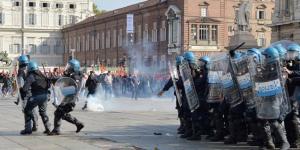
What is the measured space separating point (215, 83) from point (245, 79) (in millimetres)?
1618

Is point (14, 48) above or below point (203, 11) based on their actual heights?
below

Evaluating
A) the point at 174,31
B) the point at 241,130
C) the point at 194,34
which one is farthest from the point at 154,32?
the point at 241,130

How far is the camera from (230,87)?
1305 centimetres

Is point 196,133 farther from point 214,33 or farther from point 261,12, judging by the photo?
point 261,12

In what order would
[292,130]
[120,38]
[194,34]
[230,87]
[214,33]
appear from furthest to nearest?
[120,38] < [214,33] < [194,34] < [230,87] < [292,130]

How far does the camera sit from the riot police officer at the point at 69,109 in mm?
14625

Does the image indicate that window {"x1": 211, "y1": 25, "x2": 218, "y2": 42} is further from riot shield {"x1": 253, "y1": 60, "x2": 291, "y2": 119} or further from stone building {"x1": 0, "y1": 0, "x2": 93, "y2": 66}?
riot shield {"x1": 253, "y1": 60, "x2": 291, "y2": 119}

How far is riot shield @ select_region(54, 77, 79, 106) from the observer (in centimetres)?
1471

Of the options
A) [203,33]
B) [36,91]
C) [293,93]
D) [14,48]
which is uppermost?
[203,33]

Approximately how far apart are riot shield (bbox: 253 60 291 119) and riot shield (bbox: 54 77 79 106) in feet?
15.6

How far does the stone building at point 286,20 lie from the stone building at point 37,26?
2483 inches

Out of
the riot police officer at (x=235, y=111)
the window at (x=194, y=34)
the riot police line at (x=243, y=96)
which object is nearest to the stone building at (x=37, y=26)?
the window at (x=194, y=34)

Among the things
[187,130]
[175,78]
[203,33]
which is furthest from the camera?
[203,33]

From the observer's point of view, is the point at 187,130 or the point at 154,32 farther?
the point at 154,32
